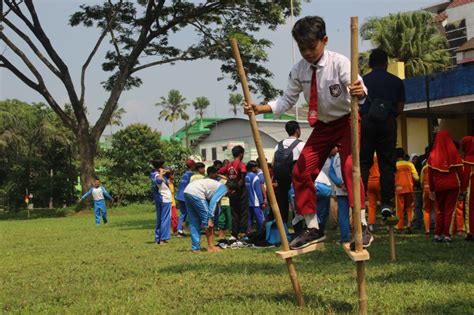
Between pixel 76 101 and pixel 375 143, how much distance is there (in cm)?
2573

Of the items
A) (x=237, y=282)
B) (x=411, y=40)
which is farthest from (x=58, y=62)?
(x=237, y=282)

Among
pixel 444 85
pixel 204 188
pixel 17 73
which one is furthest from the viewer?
pixel 17 73

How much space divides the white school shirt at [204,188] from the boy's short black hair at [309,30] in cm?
636

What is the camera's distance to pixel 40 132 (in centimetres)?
4541

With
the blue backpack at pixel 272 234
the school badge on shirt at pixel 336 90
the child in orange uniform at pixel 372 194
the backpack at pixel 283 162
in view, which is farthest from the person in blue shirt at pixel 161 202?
the school badge on shirt at pixel 336 90

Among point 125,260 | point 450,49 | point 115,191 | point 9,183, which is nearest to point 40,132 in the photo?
point 9,183

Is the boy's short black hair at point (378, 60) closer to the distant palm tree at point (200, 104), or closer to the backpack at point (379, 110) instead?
the backpack at point (379, 110)

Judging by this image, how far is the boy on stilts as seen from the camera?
4719 mm

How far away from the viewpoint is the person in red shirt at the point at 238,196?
488 inches

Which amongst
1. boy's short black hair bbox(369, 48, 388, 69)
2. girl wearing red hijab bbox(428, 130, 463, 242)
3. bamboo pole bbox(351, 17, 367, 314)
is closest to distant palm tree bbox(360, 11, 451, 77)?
girl wearing red hijab bbox(428, 130, 463, 242)

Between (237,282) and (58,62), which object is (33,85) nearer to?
(58,62)

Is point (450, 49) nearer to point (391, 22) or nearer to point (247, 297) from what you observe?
point (391, 22)

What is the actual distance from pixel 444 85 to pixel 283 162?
10.7 meters

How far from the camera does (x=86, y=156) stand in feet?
100
